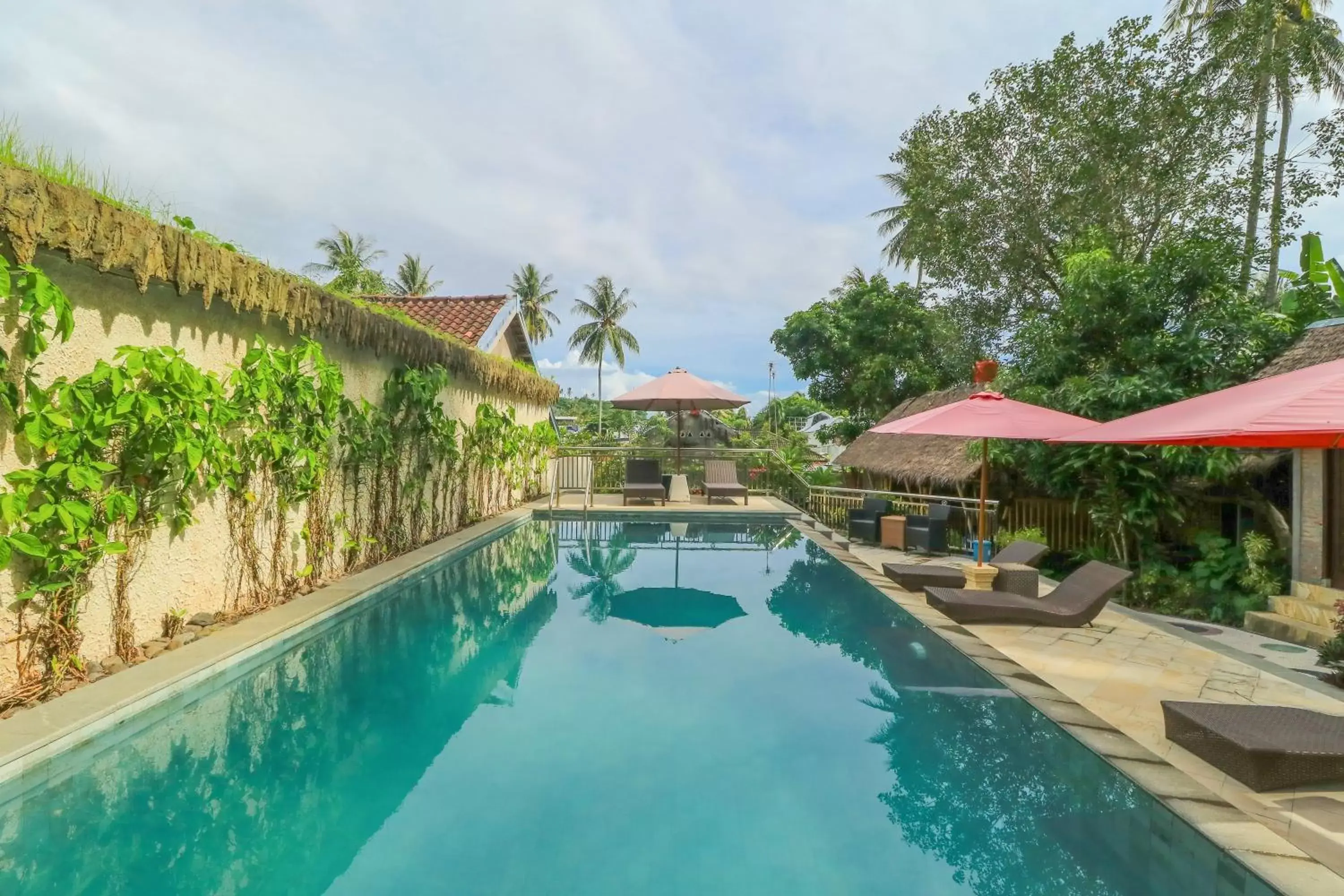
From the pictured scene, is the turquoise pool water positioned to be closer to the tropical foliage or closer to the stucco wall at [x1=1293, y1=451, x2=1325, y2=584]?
the stucco wall at [x1=1293, y1=451, x2=1325, y2=584]

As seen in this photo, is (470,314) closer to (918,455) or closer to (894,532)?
(918,455)

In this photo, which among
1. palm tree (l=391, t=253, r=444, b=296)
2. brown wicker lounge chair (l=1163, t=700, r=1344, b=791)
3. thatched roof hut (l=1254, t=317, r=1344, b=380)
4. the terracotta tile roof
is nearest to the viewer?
brown wicker lounge chair (l=1163, t=700, r=1344, b=791)

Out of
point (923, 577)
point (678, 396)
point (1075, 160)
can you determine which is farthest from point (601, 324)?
point (923, 577)

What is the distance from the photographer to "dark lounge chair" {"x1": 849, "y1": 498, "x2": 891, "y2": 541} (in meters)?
10.8

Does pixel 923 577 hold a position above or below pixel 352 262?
below

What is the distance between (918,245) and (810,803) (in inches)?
702

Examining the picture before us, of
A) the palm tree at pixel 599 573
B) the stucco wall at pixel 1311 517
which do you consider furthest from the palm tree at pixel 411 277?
the stucco wall at pixel 1311 517

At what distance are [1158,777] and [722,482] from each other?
12.9 meters

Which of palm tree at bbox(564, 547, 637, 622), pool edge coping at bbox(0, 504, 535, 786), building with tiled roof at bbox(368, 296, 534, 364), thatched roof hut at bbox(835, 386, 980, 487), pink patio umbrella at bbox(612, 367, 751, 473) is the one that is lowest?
palm tree at bbox(564, 547, 637, 622)

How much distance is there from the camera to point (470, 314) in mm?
17047

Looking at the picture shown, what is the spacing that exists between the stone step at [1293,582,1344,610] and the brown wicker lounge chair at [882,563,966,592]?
127 inches

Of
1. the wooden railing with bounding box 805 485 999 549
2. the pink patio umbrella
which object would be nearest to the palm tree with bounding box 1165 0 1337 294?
the wooden railing with bounding box 805 485 999 549

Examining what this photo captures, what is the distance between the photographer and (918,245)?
18.6 m

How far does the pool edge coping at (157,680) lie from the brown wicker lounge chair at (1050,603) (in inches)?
227
